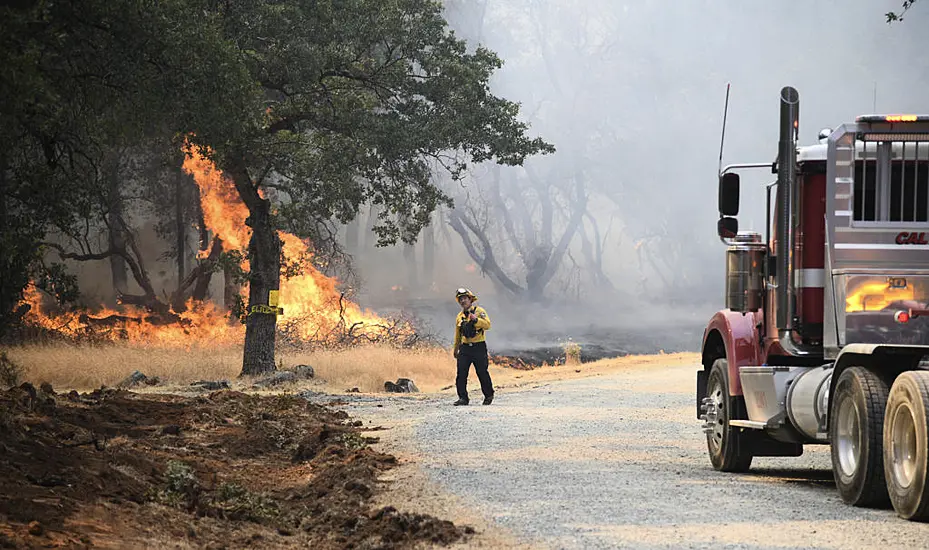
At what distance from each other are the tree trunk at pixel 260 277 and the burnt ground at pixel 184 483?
1065 centimetres

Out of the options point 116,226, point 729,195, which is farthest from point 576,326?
point 729,195

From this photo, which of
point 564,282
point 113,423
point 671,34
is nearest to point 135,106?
point 113,423

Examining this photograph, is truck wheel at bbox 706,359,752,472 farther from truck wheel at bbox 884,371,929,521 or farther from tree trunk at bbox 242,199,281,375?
tree trunk at bbox 242,199,281,375

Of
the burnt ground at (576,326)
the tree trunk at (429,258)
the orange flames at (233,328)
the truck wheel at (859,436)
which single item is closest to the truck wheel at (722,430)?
the truck wheel at (859,436)

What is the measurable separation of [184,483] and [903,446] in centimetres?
544

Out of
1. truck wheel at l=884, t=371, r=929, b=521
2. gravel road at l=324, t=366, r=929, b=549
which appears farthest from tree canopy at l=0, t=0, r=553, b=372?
truck wheel at l=884, t=371, r=929, b=521

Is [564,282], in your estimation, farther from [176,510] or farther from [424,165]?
[176,510]

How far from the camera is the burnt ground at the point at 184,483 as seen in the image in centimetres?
782

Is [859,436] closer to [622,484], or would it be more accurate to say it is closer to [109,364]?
[622,484]

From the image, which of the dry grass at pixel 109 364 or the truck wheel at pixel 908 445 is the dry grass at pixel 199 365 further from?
the truck wheel at pixel 908 445

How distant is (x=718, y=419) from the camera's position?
12.2 metres

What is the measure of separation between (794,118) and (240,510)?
5544 millimetres

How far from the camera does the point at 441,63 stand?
2648cm

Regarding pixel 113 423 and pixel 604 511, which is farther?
pixel 113 423
